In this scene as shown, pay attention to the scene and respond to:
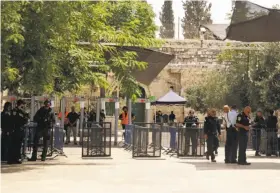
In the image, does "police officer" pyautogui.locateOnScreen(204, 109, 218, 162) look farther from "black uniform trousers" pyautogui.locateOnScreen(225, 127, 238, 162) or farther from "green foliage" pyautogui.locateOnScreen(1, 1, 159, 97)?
"green foliage" pyautogui.locateOnScreen(1, 1, 159, 97)

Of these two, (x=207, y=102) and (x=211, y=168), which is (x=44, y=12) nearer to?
(x=211, y=168)

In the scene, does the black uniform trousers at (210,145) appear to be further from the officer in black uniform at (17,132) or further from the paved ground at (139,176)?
the officer in black uniform at (17,132)

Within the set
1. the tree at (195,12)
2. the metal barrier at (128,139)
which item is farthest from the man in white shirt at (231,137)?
the tree at (195,12)

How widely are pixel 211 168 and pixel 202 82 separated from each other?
94.1 feet

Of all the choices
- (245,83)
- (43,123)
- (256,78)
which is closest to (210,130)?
(43,123)

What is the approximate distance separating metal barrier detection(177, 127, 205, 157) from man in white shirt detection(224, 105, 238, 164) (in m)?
1.16

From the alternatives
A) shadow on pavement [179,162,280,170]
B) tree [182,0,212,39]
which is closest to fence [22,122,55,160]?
shadow on pavement [179,162,280,170]

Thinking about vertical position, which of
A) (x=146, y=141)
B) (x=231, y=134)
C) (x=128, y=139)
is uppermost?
(x=231, y=134)

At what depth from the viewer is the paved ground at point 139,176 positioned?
1056 cm

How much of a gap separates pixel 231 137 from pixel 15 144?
5.69m

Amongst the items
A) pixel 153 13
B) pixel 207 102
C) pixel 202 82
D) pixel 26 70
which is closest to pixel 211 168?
pixel 26 70

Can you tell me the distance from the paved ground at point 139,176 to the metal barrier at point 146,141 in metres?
A: 1.13

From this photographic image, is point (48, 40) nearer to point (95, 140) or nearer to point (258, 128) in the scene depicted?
point (95, 140)

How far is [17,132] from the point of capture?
1491 cm
